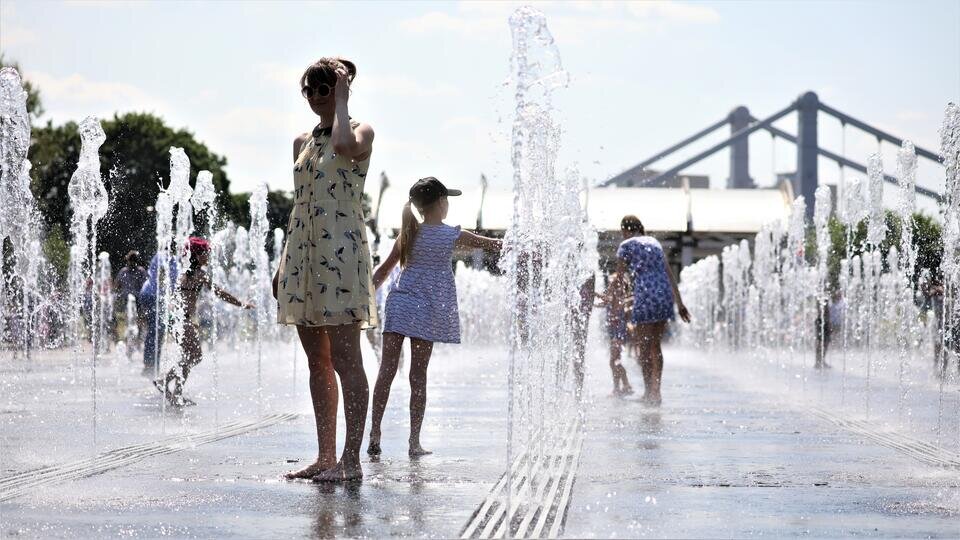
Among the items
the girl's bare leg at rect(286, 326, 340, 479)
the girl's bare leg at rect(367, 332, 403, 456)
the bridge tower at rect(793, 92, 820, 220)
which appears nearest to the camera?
the girl's bare leg at rect(286, 326, 340, 479)

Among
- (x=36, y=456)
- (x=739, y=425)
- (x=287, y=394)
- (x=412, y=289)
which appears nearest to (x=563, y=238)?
(x=287, y=394)

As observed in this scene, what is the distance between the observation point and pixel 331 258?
5559 mm

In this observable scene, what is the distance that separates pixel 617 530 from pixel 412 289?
2607 millimetres

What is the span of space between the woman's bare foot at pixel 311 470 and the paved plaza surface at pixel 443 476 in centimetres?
12

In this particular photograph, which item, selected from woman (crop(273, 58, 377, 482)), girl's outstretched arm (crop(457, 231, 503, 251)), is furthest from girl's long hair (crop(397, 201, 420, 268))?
woman (crop(273, 58, 377, 482))

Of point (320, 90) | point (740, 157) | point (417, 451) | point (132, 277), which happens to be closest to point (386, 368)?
point (417, 451)

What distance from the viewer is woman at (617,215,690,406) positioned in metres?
10.5

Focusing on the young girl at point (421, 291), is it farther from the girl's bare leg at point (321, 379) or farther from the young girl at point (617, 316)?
the young girl at point (617, 316)

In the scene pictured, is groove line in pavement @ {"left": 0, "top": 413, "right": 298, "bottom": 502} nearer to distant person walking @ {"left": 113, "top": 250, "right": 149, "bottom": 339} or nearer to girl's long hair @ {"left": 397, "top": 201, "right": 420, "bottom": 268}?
girl's long hair @ {"left": 397, "top": 201, "right": 420, "bottom": 268}

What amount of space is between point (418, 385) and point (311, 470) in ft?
4.18

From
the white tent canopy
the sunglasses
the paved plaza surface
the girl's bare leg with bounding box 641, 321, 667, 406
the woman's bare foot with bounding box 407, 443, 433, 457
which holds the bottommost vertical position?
the paved plaza surface

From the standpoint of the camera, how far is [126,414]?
29.2 feet

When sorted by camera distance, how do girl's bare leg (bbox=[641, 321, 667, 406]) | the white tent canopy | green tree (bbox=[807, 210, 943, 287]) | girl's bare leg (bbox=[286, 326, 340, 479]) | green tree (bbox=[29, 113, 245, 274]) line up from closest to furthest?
girl's bare leg (bbox=[286, 326, 340, 479]) → girl's bare leg (bbox=[641, 321, 667, 406]) → green tree (bbox=[807, 210, 943, 287]) → green tree (bbox=[29, 113, 245, 274]) → the white tent canopy

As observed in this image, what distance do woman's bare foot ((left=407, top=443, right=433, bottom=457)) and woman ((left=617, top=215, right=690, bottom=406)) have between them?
412 cm
